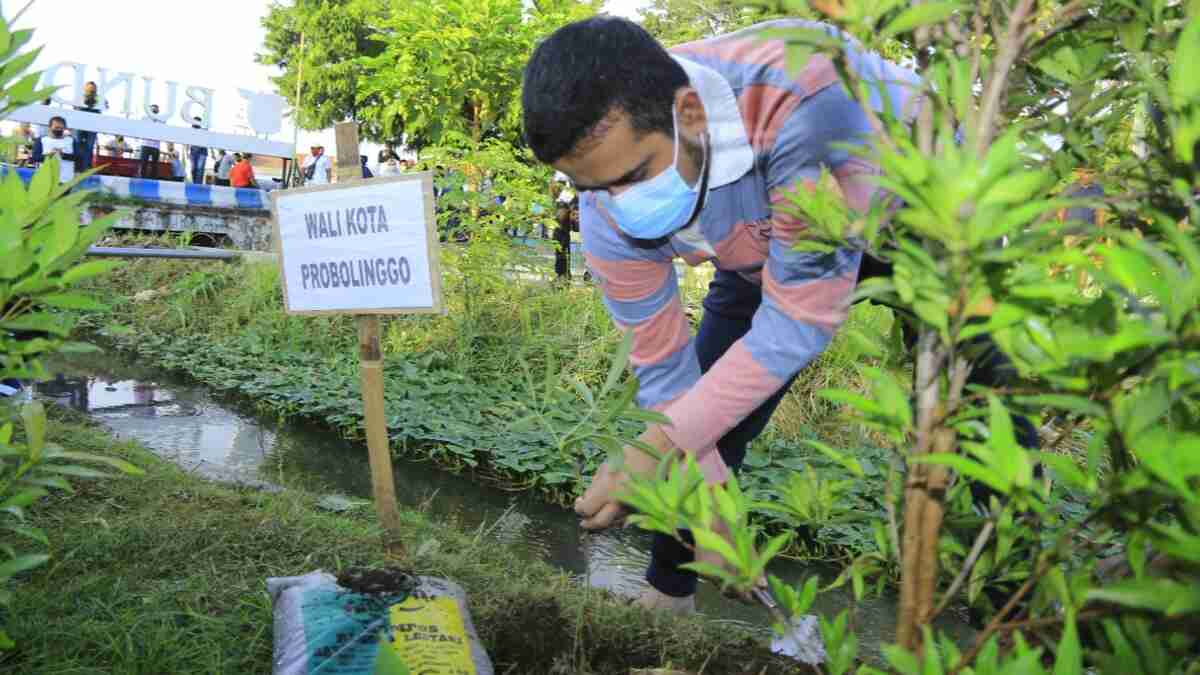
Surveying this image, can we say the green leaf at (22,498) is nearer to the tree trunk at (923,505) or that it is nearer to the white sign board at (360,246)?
the tree trunk at (923,505)

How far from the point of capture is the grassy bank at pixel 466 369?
4152mm

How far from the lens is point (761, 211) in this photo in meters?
1.99

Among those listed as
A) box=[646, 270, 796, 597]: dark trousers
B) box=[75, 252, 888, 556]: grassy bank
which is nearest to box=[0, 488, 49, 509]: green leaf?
box=[646, 270, 796, 597]: dark trousers

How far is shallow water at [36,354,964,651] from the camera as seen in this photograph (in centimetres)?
318

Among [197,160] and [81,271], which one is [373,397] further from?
[197,160]

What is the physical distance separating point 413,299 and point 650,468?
1.09 metres

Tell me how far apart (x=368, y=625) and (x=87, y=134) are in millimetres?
14311

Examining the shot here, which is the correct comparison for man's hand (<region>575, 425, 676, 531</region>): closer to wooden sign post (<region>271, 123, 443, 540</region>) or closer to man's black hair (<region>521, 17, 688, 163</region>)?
man's black hair (<region>521, 17, 688, 163</region>)

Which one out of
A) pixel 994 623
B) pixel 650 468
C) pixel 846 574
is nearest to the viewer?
pixel 994 623

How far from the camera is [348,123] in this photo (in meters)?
2.89

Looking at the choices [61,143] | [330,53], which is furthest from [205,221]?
[330,53]

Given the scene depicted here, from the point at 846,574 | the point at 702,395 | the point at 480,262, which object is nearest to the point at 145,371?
the point at 480,262

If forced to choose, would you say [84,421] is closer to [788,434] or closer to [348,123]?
[348,123]

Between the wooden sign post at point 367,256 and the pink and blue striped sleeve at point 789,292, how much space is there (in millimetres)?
992
